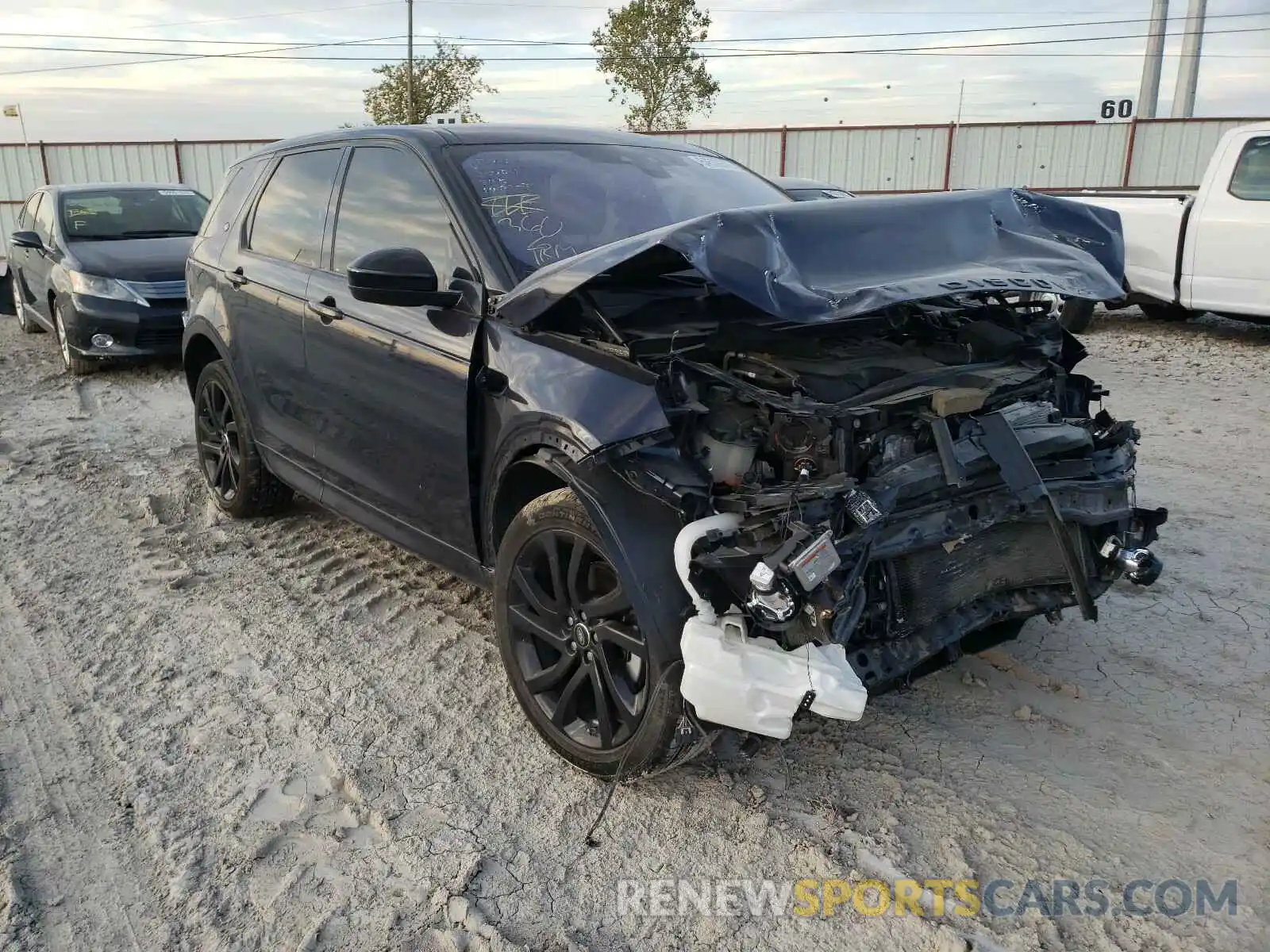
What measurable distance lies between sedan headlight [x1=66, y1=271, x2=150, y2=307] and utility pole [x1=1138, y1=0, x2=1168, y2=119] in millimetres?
24219

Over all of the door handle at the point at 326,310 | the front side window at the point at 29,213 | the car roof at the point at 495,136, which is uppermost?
Result: the car roof at the point at 495,136

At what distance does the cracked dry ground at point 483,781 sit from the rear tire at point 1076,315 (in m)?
1.15

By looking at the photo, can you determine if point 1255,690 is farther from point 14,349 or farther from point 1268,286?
point 14,349

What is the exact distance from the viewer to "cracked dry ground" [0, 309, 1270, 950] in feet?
8.17

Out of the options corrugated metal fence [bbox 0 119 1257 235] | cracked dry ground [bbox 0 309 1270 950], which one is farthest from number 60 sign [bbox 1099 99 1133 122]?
cracked dry ground [bbox 0 309 1270 950]

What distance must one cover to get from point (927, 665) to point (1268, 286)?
307 inches

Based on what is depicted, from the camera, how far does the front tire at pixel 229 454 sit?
197 inches

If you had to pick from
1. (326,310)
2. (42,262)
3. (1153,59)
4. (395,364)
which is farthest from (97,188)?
(1153,59)

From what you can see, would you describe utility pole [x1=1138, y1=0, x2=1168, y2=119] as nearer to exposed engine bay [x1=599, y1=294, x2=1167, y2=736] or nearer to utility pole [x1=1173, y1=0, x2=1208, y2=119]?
utility pole [x1=1173, y1=0, x2=1208, y2=119]

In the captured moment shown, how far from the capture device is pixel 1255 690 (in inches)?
134

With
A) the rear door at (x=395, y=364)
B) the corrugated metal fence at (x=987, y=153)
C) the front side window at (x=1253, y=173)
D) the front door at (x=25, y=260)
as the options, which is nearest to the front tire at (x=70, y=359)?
the front door at (x=25, y=260)

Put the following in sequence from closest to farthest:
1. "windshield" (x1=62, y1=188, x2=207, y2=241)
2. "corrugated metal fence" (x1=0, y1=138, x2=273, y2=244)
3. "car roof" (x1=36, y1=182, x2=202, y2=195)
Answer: "windshield" (x1=62, y1=188, x2=207, y2=241) → "car roof" (x1=36, y1=182, x2=202, y2=195) → "corrugated metal fence" (x1=0, y1=138, x2=273, y2=244)

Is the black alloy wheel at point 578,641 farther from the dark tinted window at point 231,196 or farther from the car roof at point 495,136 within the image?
the dark tinted window at point 231,196

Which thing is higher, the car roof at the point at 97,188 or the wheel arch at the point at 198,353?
the car roof at the point at 97,188
